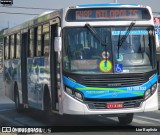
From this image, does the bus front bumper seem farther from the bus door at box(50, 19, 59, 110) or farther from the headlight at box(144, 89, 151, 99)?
the bus door at box(50, 19, 59, 110)

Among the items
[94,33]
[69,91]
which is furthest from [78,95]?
[94,33]

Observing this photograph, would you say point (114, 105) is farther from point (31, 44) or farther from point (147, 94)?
point (31, 44)

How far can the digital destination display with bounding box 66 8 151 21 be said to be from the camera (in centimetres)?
1298

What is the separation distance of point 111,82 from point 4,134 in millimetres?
2900

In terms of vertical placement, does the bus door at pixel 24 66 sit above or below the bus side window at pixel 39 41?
below

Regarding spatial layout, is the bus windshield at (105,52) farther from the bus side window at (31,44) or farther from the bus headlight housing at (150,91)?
the bus side window at (31,44)

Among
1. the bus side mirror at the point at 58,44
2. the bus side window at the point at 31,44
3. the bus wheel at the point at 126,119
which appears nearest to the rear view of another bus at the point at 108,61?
the bus side mirror at the point at 58,44

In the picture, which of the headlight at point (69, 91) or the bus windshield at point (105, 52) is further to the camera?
the bus windshield at point (105, 52)

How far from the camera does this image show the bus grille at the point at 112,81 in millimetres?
12430

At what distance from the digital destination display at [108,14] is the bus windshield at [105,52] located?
0.31 m

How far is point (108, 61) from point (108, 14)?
1.31 m

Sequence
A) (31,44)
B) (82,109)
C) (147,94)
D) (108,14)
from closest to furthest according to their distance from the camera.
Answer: (82,109) < (147,94) < (108,14) < (31,44)

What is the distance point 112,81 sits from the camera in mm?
12492

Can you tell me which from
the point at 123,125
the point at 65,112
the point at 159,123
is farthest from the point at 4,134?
the point at 159,123
